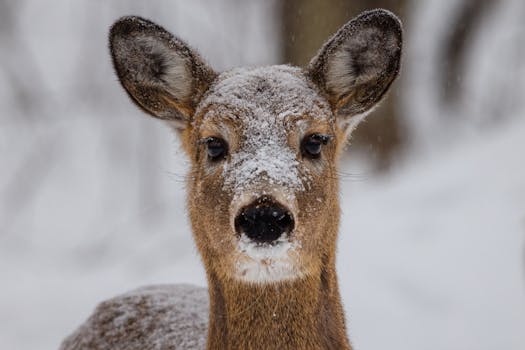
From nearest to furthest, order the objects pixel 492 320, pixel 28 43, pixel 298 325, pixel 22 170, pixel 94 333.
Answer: pixel 298 325 → pixel 94 333 → pixel 492 320 → pixel 22 170 → pixel 28 43

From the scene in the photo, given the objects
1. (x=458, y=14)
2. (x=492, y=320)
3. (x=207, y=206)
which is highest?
(x=458, y=14)

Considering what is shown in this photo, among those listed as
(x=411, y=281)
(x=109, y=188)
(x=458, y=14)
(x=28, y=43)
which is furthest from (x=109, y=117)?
(x=411, y=281)

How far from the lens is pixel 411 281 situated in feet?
23.9

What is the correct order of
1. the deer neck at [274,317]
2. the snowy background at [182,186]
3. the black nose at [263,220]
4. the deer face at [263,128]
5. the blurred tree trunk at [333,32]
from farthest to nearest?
the blurred tree trunk at [333,32]
the snowy background at [182,186]
the deer neck at [274,317]
the deer face at [263,128]
the black nose at [263,220]

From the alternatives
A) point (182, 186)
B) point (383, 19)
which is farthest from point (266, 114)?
point (182, 186)

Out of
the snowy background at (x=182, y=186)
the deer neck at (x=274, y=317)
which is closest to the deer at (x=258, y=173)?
the deer neck at (x=274, y=317)

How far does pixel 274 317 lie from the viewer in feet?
11.8

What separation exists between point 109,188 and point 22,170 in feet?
6.89

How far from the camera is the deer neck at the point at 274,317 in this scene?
360 cm

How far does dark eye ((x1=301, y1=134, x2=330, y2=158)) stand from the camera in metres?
3.80

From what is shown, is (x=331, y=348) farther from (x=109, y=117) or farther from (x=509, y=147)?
(x=109, y=117)

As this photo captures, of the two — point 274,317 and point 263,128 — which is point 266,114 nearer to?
point 263,128

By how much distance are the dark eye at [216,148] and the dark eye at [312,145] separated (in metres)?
0.35

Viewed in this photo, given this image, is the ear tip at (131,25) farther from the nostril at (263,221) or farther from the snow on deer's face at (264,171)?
the nostril at (263,221)
